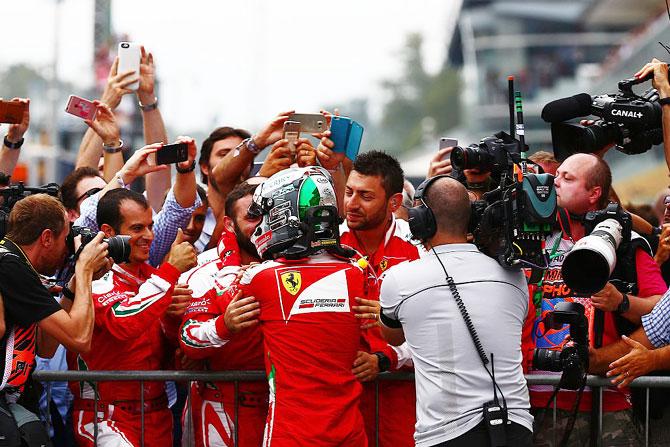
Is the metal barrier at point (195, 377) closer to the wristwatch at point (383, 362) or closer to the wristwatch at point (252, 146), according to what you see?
the wristwatch at point (383, 362)

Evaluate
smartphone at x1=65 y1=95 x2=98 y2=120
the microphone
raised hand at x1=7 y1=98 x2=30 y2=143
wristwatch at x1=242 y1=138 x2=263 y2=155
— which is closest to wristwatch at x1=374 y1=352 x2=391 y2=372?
the microphone

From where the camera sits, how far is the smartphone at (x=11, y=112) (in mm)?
6508

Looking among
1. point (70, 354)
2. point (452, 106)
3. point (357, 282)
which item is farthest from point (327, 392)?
point (452, 106)

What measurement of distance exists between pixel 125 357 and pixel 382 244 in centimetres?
153

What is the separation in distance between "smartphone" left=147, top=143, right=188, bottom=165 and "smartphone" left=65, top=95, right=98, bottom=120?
80 centimetres

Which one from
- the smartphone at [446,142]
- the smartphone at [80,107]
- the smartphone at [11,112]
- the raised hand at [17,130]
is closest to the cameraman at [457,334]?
the smartphone at [446,142]

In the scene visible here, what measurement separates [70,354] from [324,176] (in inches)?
75.5

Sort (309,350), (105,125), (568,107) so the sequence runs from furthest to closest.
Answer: (105,125) → (568,107) → (309,350)

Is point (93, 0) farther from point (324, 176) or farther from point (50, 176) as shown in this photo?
point (324, 176)

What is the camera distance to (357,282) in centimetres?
511

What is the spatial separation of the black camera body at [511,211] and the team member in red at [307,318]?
0.66 meters

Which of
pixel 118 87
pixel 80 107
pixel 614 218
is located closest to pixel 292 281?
pixel 614 218

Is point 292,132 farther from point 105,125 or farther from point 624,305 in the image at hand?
point 624,305

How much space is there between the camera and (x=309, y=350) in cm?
496
